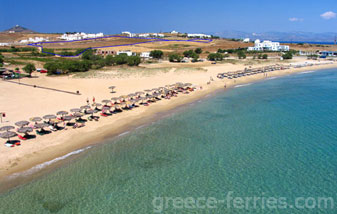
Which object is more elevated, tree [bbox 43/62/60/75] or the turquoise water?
tree [bbox 43/62/60/75]

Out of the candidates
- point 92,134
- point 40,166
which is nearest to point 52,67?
point 92,134

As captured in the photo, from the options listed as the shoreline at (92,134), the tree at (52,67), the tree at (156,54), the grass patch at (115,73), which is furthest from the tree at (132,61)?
the shoreline at (92,134)

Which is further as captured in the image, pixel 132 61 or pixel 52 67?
pixel 132 61

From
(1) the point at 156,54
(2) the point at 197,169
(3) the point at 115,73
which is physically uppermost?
(1) the point at 156,54

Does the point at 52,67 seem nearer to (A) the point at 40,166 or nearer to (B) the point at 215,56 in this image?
(A) the point at 40,166

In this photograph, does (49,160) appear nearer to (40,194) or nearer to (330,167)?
(40,194)

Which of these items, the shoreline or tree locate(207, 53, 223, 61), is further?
tree locate(207, 53, 223, 61)

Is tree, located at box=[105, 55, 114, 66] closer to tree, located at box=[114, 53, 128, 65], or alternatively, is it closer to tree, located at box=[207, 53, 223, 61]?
tree, located at box=[114, 53, 128, 65]

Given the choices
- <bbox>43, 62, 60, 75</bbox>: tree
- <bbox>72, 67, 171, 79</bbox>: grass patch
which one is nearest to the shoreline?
<bbox>72, 67, 171, 79</bbox>: grass patch
